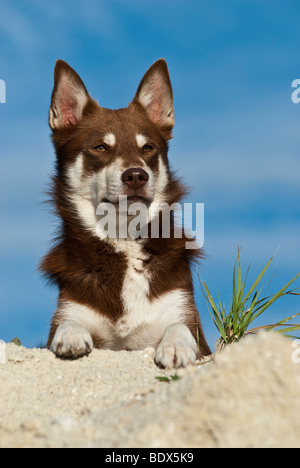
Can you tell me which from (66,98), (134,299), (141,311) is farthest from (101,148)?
(141,311)

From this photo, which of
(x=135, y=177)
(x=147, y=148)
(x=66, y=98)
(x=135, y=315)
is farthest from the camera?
(x=66, y=98)

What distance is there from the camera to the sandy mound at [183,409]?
2980mm

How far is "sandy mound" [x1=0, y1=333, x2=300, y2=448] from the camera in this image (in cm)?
298

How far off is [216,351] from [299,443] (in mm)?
3108

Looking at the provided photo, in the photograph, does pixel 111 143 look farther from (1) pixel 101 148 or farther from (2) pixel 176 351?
(2) pixel 176 351

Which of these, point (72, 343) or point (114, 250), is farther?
point (114, 250)

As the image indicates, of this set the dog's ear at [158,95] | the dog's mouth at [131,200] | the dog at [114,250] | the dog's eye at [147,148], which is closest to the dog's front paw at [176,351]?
the dog at [114,250]

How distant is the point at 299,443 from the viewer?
2.98 m

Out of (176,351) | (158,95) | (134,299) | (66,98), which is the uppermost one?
(158,95)

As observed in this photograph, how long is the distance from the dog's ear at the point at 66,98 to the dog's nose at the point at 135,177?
1.47 metres

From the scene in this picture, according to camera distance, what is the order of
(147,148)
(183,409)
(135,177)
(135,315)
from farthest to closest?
1. (147,148)
2. (135,315)
3. (135,177)
4. (183,409)

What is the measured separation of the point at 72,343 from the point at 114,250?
1.33 metres

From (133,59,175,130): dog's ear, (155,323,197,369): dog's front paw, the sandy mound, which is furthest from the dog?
the sandy mound

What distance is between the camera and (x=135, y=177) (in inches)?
223
